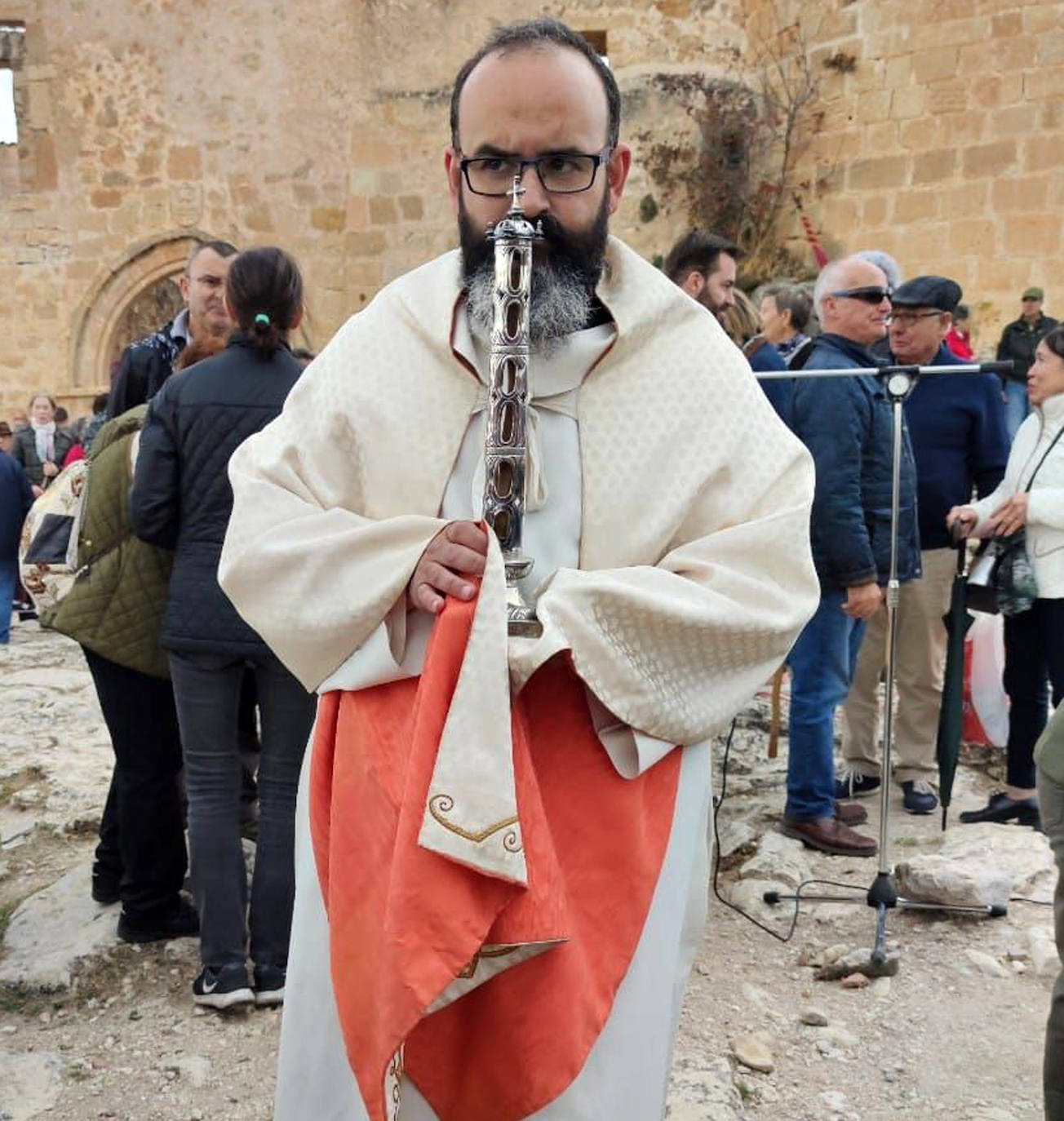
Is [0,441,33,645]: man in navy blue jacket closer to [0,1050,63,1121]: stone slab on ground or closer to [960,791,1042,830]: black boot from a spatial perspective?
[0,1050,63,1121]: stone slab on ground

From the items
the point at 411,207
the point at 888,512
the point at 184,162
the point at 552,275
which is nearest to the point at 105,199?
the point at 184,162

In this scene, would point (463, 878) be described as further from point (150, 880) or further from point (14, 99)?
point (14, 99)

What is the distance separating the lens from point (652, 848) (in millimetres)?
1787

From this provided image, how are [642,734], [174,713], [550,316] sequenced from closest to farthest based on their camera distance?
[642,734]
[550,316]
[174,713]

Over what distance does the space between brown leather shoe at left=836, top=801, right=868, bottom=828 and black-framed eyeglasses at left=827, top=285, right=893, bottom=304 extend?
6.78ft

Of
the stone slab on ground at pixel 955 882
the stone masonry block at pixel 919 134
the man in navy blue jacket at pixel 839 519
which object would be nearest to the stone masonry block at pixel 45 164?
the stone masonry block at pixel 919 134

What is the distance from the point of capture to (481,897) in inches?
62.4

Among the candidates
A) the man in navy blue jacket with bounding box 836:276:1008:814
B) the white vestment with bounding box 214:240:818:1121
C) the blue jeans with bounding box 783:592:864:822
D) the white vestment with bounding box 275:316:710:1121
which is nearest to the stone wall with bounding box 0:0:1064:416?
the man in navy blue jacket with bounding box 836:276:1008:814

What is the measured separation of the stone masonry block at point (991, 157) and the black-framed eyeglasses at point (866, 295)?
863 cm

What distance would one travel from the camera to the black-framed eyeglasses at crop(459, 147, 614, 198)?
1.81m

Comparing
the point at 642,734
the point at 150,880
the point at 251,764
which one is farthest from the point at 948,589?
the point at 642,734

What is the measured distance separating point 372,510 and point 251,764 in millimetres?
3070

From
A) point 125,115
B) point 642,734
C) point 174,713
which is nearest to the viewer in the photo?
point 642,734

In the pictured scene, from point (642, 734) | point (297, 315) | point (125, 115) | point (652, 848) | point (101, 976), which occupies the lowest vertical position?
point (101, 976)
